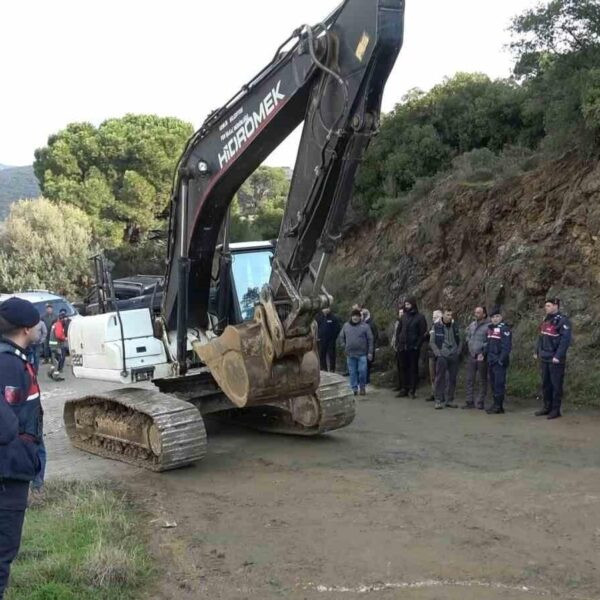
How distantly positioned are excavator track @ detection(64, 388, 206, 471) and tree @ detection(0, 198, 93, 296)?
867 inches

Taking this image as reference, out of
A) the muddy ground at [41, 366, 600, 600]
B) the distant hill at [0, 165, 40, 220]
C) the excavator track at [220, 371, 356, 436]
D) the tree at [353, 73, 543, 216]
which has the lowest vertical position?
the muddy ground at [41, 366, 600, 600]

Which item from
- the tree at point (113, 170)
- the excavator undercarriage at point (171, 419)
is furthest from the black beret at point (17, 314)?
the tree at point (113, 170)

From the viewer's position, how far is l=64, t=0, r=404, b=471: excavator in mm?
7340

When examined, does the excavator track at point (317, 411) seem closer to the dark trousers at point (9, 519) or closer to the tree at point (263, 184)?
the dark trousers at point (9, 519)

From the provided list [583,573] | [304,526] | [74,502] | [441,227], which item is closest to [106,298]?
[74,502]

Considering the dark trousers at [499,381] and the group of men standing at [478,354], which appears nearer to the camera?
the group of men standing at [478,354]

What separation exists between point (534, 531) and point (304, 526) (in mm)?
1891

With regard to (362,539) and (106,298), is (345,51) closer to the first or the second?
(362,539)

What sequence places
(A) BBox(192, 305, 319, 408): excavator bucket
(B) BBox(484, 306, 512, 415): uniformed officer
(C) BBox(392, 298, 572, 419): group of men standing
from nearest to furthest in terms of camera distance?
(A) BBox(192, 305, 319, 408): excavator bucket < (C) BBox(392, 298, 572, 419): group of men standing < (B) BBox(484, 306, 512, 415): uniformed officer

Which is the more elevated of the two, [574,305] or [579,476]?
[574,305]

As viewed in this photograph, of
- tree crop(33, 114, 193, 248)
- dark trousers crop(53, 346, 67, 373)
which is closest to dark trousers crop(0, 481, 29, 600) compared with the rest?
dark trousers crop(53, 346, 67, 373)

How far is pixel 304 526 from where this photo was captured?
6824 mm

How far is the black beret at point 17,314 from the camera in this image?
4.44m

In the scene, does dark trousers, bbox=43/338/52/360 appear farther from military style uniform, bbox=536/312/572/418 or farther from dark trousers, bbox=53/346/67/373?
military style uniform, bbox=536/312/572/418
